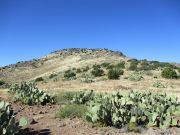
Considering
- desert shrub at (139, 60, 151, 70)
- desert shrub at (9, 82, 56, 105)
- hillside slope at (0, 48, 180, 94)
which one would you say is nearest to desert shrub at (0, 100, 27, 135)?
desert shrub at (9, 82, 56, 105)

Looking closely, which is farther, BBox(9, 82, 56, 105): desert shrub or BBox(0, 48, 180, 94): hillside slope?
BBox(0, 48, 180, 94): hillside slope

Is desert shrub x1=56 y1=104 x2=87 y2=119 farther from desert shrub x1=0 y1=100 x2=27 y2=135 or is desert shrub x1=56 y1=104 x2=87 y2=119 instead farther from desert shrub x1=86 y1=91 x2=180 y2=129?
desert shrub x1=0 y1=100 x2=27 y2=135

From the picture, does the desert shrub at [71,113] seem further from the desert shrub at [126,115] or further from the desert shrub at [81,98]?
Result: the desert shrub at [81,98]

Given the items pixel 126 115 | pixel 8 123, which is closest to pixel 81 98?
pixel 126 115

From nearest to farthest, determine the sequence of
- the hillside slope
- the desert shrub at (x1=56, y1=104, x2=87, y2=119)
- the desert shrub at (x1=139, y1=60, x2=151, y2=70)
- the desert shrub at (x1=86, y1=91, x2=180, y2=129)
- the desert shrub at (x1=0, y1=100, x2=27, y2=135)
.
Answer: the desert shrub at (x1=0, y1=100, x2=27, y2=135), the desert shrub at (x1=86, y1=91, x2=180, y2=129), the desert shrub at (x1=56, y1=104, x2=87, y2=119), the hillside slope, the desert shrub at (x1=139, y1=60, x2=151, y2=70)

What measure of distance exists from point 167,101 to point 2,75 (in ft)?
204

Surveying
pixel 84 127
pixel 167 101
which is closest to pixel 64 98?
pixel 167 101

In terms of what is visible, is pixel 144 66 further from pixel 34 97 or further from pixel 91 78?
pixel 34 97

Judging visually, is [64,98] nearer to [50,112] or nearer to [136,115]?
[50,112]

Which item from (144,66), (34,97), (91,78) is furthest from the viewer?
(144,66)

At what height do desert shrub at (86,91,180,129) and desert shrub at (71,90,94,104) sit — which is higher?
desert shrub at (71,90,94,104)

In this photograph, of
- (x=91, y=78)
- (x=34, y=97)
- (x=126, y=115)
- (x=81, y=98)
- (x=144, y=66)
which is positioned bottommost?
(x=126, y=115)

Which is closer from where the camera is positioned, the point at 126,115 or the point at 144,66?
the point at 126,115

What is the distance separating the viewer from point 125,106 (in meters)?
10.4
